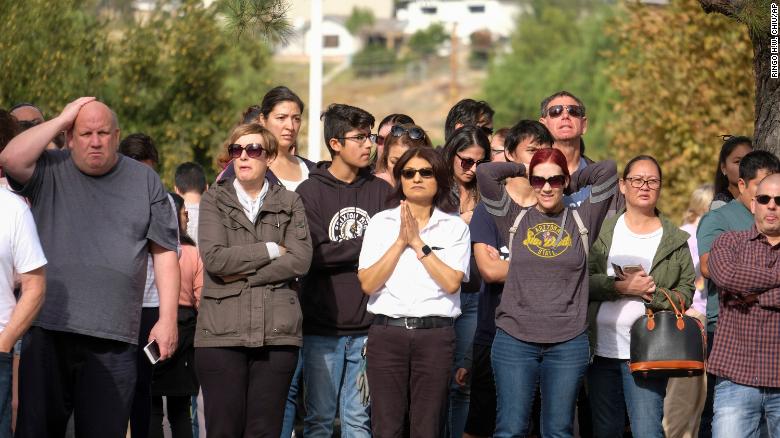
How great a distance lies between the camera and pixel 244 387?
685 centimetres

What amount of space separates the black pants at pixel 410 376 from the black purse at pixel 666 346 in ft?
3.47

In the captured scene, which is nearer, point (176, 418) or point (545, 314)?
point (545, 314)

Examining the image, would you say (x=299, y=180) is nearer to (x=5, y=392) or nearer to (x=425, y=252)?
(x=425, y=252)

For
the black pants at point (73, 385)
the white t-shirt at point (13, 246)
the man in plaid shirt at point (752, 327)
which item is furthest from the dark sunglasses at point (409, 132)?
the white t-shirt at point (13, 246)

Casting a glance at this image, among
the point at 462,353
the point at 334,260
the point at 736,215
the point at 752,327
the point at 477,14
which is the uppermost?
the point at 477,14

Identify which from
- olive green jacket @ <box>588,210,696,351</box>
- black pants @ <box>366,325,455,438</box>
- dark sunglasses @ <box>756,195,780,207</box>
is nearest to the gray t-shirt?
black pants @ <box>366,325,455,438</box>

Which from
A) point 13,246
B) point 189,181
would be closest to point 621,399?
point 13,246

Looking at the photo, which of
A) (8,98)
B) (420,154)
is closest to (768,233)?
(420,154)

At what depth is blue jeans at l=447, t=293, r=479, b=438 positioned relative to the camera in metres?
7.69

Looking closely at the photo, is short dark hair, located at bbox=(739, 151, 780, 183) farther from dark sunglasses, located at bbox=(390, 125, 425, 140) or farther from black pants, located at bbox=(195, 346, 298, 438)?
black pants, located at bbox=(195, 346, 298, 438)

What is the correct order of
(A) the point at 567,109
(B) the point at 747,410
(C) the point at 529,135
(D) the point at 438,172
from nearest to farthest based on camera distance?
(B) the point at 747,410, (D) the point at 438,172, (C) the point at 529,135, (A) the point at 567,109

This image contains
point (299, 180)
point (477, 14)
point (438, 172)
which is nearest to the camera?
Result: point (438, 172)

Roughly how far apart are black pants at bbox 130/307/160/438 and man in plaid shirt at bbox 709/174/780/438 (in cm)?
339

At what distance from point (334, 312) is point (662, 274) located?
1.94 metres
